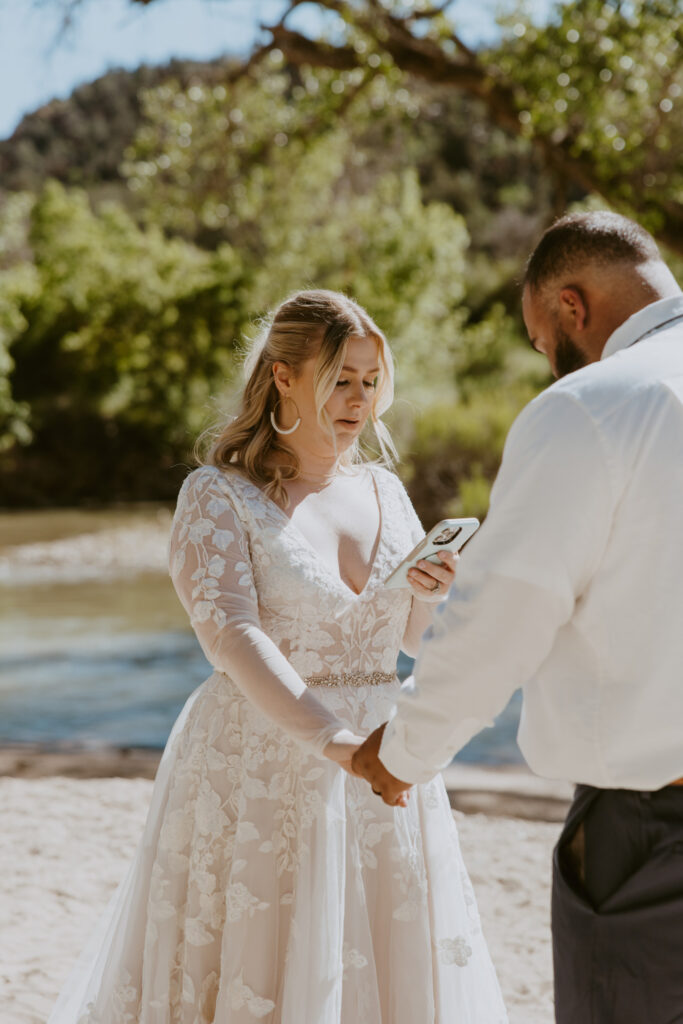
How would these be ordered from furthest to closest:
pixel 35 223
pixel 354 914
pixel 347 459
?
pixel 35 223, pixel 347 459, pixel 354 914

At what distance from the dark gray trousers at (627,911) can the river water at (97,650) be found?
6.07 m

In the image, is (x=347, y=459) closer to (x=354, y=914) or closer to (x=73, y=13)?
(x=354, y=914)

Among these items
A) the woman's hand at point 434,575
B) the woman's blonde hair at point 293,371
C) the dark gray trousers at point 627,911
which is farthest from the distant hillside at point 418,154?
the dark gray trousers at point 627,911

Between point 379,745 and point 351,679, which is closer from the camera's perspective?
point 379,745

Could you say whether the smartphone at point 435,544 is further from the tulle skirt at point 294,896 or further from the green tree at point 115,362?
the green tree at point 115,362

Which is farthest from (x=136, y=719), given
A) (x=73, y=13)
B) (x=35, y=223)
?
(x=35, y=223)

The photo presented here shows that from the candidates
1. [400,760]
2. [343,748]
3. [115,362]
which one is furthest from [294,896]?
[115,362]

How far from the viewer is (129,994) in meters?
2.79

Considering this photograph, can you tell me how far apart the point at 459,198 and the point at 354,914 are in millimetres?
51810

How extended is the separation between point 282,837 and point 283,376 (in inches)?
46.7

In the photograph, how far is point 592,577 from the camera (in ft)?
5.92

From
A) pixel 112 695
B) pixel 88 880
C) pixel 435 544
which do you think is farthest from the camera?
pixel 112 695

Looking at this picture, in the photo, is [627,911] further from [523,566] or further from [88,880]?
[88,880]

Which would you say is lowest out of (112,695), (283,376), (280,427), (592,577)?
(112,695)
